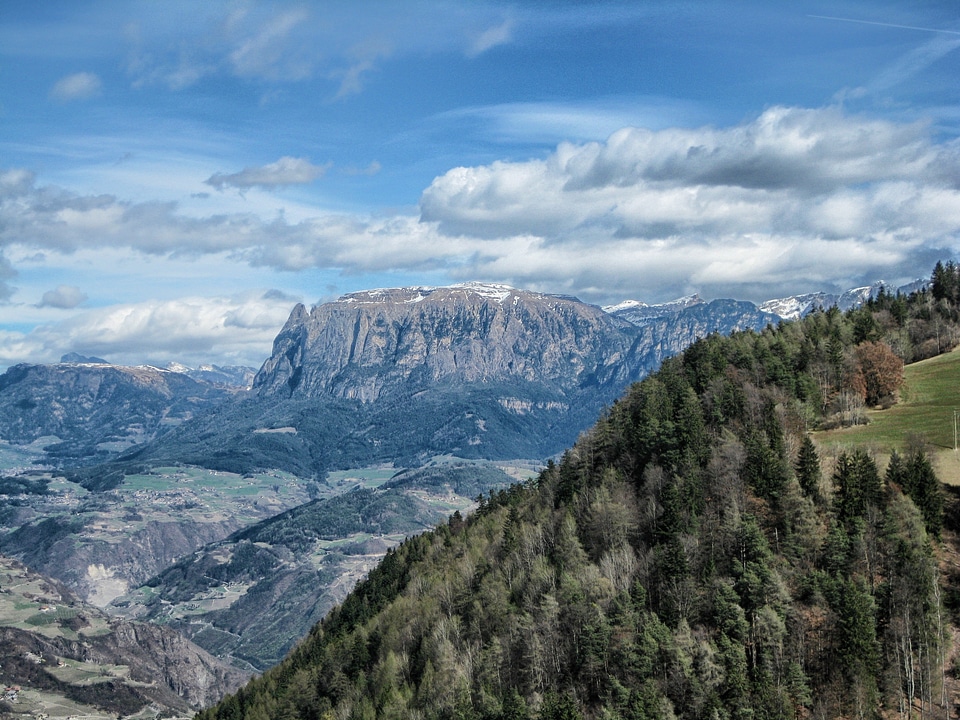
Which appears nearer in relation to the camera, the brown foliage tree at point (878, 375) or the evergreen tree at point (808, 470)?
the evergreen tree at point (808, 470)

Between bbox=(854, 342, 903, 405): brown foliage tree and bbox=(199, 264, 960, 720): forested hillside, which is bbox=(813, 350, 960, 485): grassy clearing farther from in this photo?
bbox=(199, 264, 960, 720): forested hillside

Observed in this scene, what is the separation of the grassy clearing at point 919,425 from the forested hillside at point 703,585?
4.40 m

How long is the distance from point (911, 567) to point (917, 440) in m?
33.4

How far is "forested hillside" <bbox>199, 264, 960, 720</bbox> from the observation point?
11662 cm

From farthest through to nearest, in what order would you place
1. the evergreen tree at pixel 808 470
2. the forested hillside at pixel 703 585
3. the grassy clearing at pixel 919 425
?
the grassy clearing at pixel 919 425 → the evergreen tree at pixel 808 470 → the forested hillside at pixel 703 585

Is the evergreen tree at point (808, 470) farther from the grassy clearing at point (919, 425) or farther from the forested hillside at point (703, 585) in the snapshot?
the grassy clearing at point (919, 425)

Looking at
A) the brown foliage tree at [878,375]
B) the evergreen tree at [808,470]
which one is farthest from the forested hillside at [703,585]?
the brown foliage tree at [878,375]

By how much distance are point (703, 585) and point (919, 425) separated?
56223 millimetres

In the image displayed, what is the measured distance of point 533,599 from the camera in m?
156

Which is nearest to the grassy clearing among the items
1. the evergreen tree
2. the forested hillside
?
the forested hillside

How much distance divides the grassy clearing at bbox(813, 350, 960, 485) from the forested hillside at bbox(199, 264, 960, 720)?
440 centimetres

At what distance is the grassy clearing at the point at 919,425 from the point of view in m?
148

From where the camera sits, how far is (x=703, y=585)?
133125 millimetres

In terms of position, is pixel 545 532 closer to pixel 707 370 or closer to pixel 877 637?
pixel 707 370
